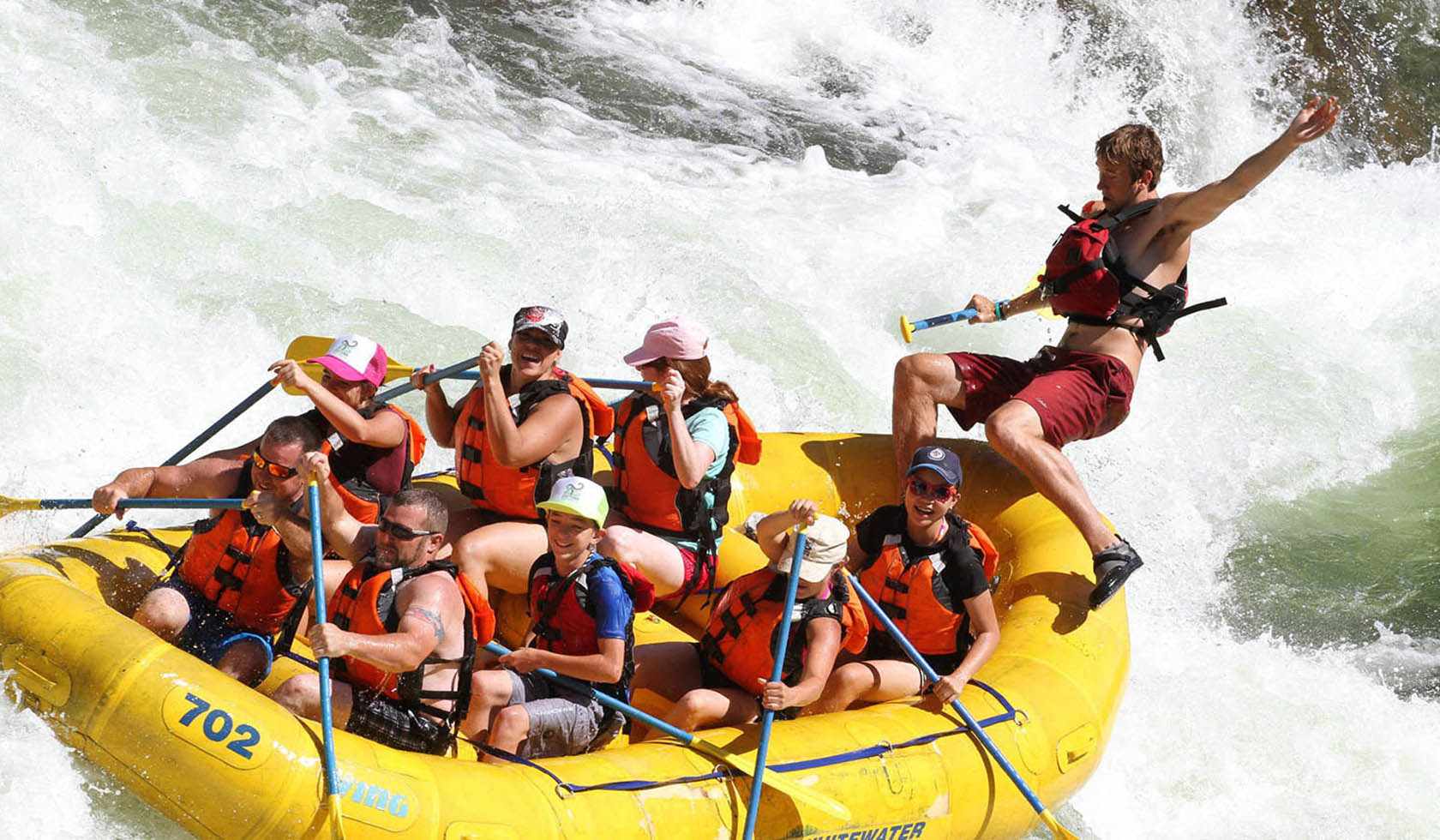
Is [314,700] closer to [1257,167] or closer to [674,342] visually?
[674,342]

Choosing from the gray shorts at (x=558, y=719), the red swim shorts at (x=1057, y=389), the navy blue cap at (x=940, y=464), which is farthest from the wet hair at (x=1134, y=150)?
the gray shorts at (x=558, y=719)

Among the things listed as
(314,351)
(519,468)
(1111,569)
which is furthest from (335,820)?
(1111,569)

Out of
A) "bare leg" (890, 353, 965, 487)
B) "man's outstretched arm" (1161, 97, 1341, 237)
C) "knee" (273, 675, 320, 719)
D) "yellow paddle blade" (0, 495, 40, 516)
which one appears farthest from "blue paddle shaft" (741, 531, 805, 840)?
"yellow paddle blade" (0, 495, 40, 516)

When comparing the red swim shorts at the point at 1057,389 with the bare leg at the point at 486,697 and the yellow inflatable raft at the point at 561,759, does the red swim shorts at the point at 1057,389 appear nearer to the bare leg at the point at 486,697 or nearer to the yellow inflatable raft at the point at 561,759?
the yellow inflatable raft at the point at 561,759

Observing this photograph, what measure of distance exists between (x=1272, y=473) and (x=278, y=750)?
6.23 m

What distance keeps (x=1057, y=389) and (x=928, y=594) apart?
1127 mm

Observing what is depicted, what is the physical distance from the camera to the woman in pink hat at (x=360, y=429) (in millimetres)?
4254

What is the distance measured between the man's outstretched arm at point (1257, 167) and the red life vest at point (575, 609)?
2.24m

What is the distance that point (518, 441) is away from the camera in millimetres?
4324

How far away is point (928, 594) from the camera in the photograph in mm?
4402

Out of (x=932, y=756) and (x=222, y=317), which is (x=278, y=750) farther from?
(x=222, y=317)

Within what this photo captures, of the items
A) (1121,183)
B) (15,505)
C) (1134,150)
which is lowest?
(15,505)

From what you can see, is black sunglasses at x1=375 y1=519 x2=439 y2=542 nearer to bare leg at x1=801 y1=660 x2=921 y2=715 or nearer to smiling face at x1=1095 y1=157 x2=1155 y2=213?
bare leg at x1=801 y1=660 x2=921 y2=715

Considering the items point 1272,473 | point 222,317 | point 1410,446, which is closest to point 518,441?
point 222,317
